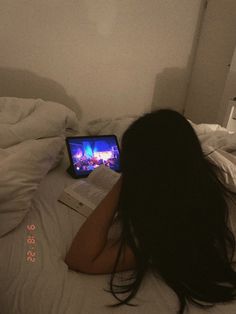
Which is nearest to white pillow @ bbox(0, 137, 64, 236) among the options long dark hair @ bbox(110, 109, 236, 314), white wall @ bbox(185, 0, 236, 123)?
long dark hair @ bbox(110, 109, 236, 314)

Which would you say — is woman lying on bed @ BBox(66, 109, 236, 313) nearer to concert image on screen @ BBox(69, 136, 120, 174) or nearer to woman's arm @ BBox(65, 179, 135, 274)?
woman's arm @ BBox(65, 179, 135, 274)

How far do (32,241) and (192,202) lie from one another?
0.50 meters

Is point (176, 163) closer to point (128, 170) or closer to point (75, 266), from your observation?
point (128, 170)

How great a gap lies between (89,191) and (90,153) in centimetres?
29

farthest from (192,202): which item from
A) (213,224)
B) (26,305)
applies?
(26,305)

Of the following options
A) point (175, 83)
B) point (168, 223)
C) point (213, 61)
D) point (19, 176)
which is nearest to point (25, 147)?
point (19, 176)

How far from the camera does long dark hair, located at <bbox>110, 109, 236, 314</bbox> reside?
0.77 m

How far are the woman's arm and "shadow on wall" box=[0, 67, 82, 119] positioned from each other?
1.48 metres

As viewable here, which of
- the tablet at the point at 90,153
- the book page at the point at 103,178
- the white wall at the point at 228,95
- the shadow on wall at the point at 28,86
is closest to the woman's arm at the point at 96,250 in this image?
the book page at the point at 103,178

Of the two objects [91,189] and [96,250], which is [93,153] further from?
[96,250]

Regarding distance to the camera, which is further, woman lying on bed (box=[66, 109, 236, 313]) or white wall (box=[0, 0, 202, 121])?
white wall (box=[0, 0, 202, 121])

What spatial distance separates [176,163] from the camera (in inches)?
30.7

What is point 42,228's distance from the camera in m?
1.01

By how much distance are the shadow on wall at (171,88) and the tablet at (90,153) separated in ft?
3.73
